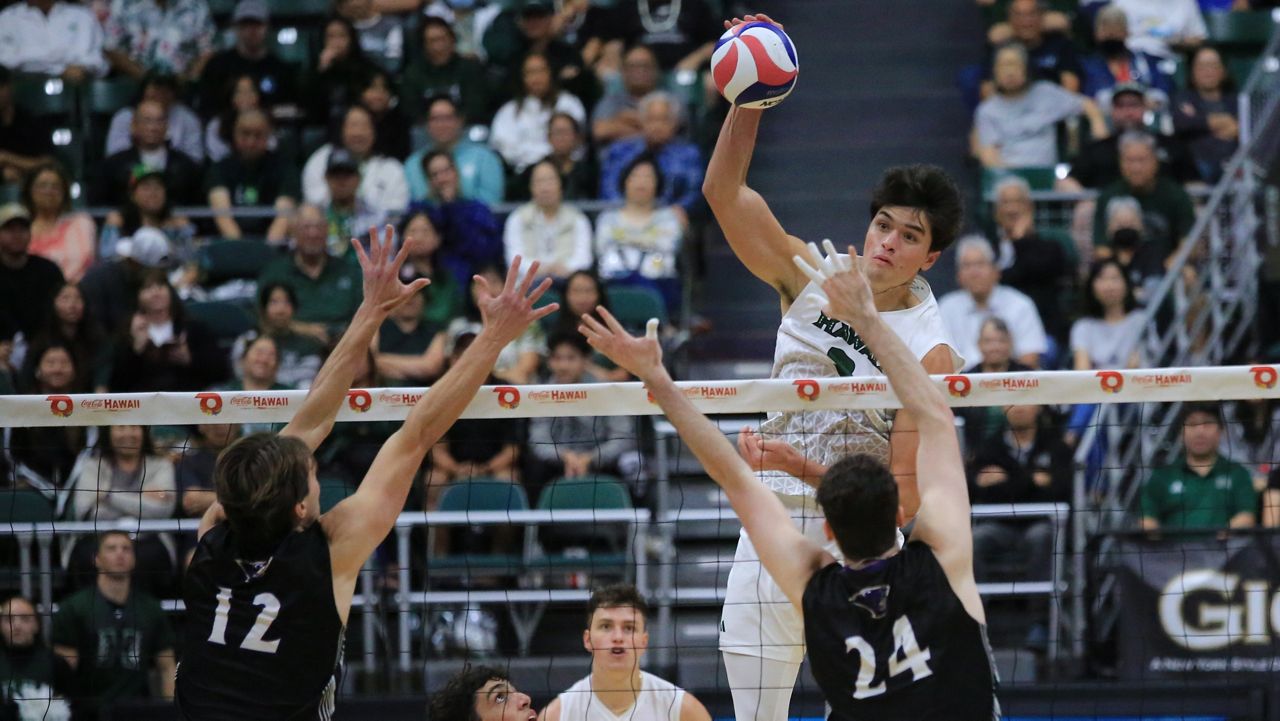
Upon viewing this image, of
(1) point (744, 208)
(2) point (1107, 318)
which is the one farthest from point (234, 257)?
(1) point (744, 208)

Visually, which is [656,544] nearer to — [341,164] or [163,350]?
[163,350]

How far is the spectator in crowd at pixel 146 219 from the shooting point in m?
12.5

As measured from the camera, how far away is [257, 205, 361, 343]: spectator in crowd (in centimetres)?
1189

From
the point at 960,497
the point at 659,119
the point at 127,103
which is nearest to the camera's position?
the point at 960,497

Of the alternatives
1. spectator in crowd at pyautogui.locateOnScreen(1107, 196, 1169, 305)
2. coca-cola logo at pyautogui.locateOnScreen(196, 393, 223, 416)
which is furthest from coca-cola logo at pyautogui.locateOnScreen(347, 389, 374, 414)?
spectator in crowd at pyautogui.locateOnScreen(1107, 196, 1169, 305)

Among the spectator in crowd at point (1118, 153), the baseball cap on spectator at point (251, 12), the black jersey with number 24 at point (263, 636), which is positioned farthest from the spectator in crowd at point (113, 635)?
the spectator in crowd at point (1118, 153)

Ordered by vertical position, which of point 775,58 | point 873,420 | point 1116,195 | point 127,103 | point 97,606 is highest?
point 127,103

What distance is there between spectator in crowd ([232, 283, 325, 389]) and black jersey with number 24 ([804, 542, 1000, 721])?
711 cm

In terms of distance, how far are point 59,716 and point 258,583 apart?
4.88 m

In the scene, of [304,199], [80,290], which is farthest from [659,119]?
[80,290]

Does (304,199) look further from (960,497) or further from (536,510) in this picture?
(960,497)

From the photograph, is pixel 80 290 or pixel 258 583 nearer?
pixel 258 583

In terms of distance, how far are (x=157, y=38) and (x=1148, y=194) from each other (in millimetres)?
8692

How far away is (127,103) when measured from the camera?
1477cm
